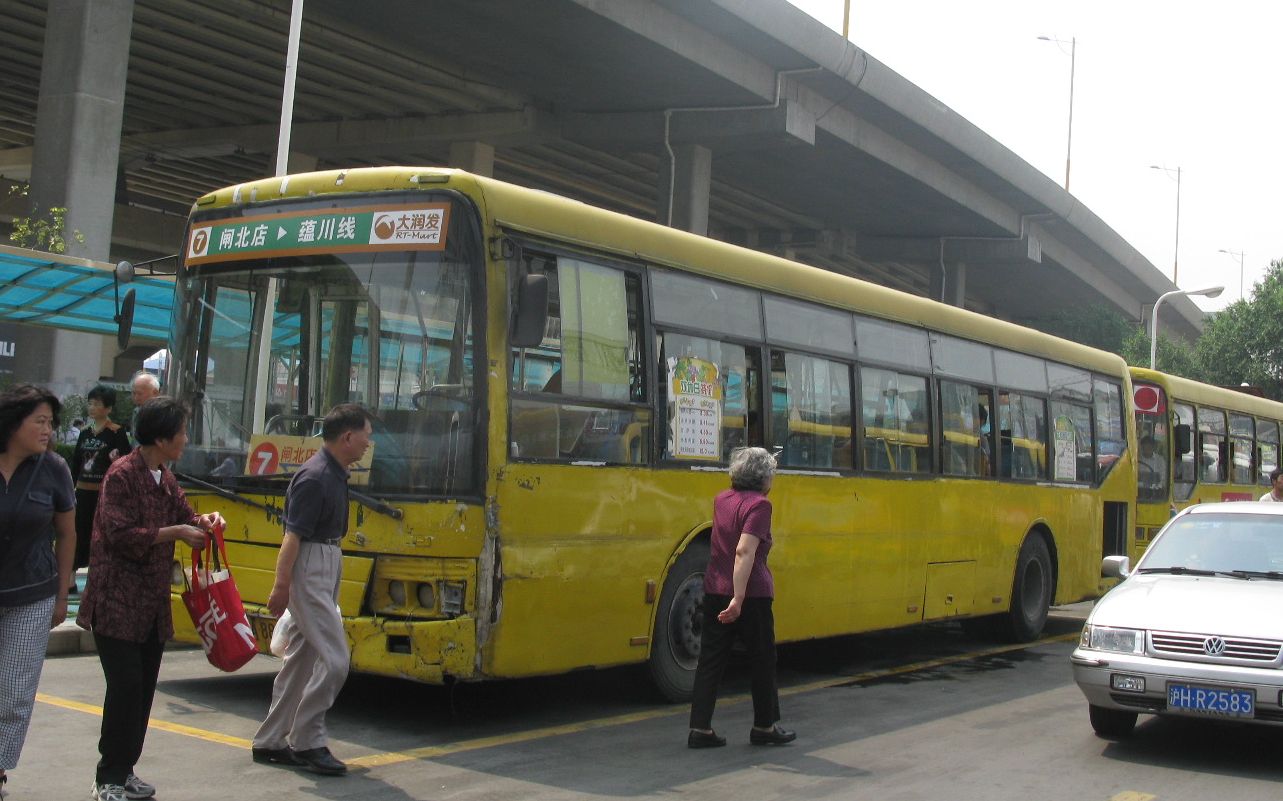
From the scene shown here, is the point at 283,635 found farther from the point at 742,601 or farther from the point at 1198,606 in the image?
the point at 1198,606

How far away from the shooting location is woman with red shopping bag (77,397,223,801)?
572 cm

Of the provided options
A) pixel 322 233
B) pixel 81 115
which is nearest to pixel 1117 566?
pixel 322 233

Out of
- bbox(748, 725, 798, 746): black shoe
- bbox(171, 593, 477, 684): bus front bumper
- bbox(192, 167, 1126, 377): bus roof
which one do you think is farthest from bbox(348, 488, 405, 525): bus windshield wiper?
bbox(748, 725, 798, 746): black shoe

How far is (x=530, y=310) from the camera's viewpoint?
740 centimetres

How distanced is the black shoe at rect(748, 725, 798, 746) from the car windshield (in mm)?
2839

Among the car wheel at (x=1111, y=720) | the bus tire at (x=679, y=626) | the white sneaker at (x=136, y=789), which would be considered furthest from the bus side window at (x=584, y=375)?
the car wheel at (x=1111, y=720)

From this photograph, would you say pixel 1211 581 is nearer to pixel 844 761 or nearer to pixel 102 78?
pixel 844 761

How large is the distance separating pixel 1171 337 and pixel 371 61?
4814cm

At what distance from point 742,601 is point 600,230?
2.44 m

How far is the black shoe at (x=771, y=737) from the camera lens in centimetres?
775

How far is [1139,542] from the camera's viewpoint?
18.0 meters

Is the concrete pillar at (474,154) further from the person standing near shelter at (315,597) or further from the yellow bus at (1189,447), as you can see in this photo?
the person standing near shelter at (315,597)

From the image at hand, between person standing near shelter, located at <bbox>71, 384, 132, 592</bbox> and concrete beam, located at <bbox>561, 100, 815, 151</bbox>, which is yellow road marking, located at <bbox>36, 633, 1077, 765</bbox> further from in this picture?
concrete beam, located at <bbox>561, 100, 815, 151</bbox>

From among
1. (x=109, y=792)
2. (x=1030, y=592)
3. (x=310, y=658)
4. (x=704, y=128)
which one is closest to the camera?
(x=109, y=792)
